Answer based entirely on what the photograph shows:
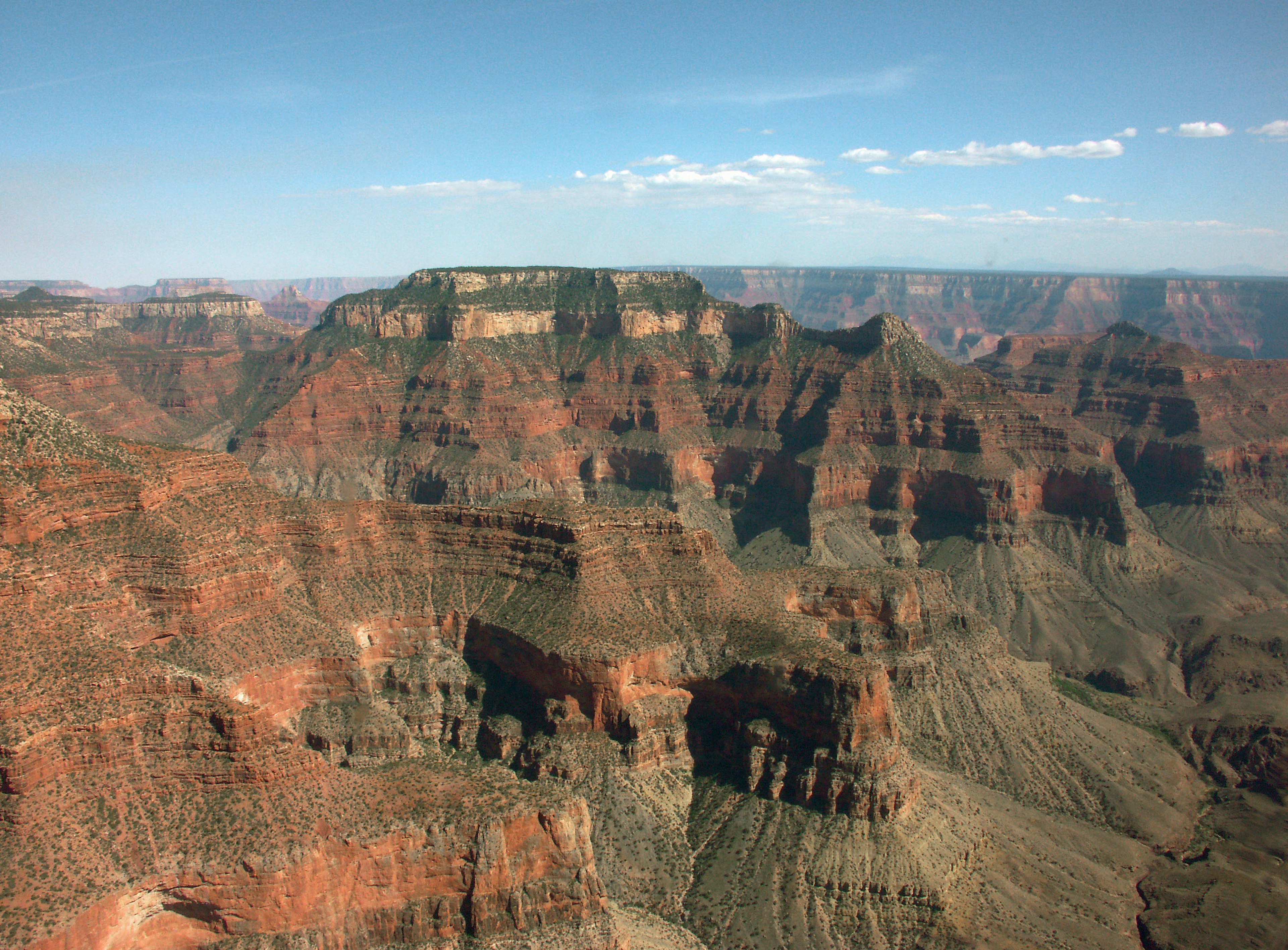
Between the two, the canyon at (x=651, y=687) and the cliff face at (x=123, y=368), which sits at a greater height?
the cliff face at (x=123, y=368)

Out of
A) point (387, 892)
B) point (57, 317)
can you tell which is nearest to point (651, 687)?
point (387, 892)

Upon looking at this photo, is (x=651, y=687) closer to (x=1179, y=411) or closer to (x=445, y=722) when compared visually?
(x=445, y=722)

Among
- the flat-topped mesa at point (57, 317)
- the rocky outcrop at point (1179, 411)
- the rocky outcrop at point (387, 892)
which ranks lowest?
the rocky outcrop at point (387, 892)

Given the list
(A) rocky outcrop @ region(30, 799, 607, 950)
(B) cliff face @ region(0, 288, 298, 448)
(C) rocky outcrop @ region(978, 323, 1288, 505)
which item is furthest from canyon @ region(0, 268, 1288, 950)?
(B) cliff face @ region(0, 288, 298, 448)

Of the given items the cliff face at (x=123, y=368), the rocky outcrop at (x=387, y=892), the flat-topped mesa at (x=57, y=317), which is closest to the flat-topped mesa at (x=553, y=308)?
the cliff face at (x=123, y=368)

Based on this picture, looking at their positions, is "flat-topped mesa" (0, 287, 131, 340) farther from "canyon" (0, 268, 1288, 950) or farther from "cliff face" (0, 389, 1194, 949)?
"cliff face" (0, 389, 1194, 949)

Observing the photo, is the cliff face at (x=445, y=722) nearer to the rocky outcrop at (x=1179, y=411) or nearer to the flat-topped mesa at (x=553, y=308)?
the rocky outcrop at (x=1179, y=411)

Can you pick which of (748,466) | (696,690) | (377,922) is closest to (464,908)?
(377,922)
